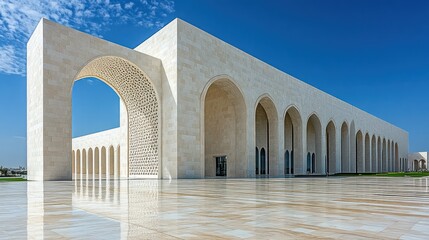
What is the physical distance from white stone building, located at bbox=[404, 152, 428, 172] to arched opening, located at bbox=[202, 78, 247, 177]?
5101 cm

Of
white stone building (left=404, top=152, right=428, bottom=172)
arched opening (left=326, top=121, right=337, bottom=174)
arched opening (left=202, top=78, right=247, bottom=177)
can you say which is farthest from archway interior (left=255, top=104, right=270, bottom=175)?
white stone building (left=404, top=152, right=428, bottom=172)

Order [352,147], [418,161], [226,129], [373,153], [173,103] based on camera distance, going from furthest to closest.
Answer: [418,161] < [373,153] < [352,147] < [226,129] < [173,103]

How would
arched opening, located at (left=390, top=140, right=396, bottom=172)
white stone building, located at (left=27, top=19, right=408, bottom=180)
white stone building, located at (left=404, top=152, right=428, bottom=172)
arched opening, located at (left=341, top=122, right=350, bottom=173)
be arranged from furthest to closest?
white stone building, located at (left=404, top=152, right=428, bottom=172) < arched opening, located at (left=390, top=140, right=396, bottom=172) < arched opening, located at (left=341, top=122, right=350, bottom=173) < white stone building, located at (left=27, top=19, right=408, bottom=180)

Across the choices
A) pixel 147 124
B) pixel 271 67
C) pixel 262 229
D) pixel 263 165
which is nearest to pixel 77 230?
pixel 262 229

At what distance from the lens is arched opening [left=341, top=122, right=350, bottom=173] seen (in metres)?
29.5

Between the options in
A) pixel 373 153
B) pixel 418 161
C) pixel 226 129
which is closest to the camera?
pixel 226 129

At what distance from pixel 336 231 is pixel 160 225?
132cm

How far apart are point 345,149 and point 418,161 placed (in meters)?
38.8

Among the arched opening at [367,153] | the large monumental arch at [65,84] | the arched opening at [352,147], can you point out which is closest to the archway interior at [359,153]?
the arched opening at [367,153]

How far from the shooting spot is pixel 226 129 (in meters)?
19.1

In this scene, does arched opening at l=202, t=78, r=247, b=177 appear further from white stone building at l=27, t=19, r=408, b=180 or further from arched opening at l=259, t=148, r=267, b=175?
arched opening at l=259, t=148, r=267, b=175

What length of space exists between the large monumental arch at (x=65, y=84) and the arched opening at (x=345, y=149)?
809 inches

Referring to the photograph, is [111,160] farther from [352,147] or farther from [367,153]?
[367,153]

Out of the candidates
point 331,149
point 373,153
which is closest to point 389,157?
point 373,153
